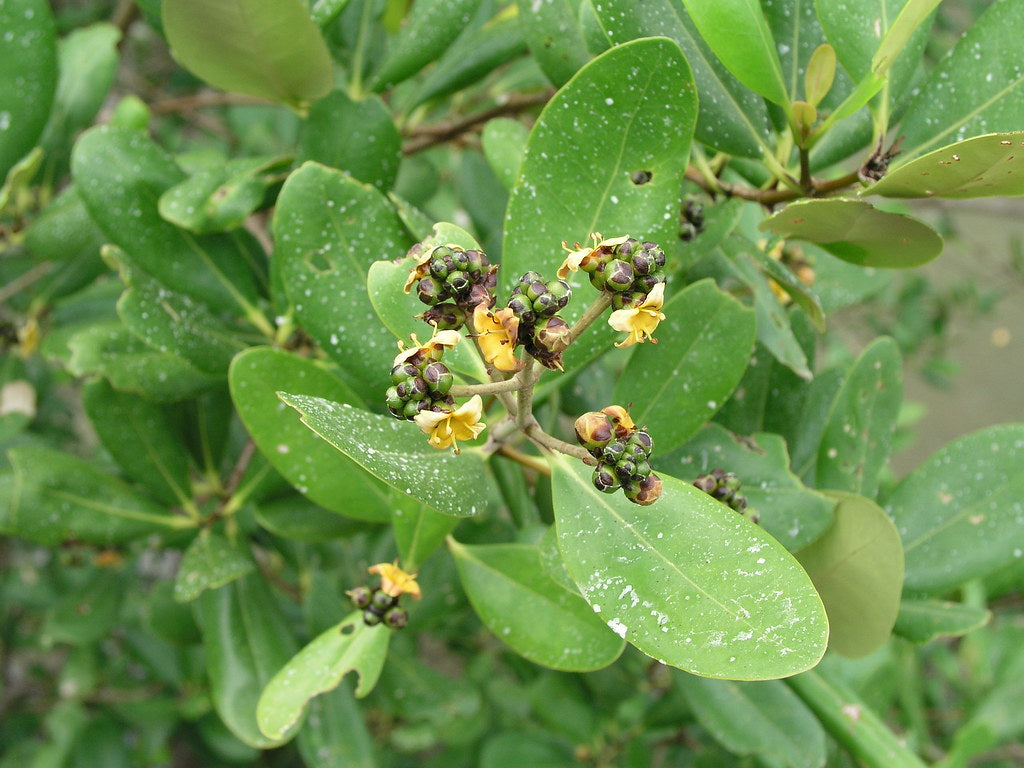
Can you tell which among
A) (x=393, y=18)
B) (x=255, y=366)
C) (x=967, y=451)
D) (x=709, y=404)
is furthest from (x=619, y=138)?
(x=393, y=18)

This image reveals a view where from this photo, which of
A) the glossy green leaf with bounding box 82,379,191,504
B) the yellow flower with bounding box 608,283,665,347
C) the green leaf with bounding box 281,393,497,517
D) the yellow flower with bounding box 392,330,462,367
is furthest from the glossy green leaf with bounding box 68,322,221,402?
the yellow flower with bounding box 608,283,665,347

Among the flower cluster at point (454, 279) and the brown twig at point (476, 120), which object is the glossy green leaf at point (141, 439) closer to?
the brown twig at point (476, 120)

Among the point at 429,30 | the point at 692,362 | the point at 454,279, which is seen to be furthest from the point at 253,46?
the point at 692,362

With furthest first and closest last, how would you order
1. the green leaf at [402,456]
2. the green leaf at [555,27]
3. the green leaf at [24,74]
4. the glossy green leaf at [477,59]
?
the glossy green leaf at [477,59] → the green leaf at [24,74] → the green leaf at [555,27] → the green leaf at [402,456]

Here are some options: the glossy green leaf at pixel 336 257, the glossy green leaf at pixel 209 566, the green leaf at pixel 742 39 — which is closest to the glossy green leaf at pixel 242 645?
the glossy green leaf at pixel 209 566

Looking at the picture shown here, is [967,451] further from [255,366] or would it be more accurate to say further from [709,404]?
[255,366]

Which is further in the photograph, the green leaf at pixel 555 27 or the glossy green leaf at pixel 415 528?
the green leaf at pixel 555 27

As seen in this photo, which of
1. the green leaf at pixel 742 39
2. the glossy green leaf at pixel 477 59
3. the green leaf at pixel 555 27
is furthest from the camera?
the glossy green leaf at pixel 477 59

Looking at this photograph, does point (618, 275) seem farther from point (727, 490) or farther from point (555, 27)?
point (555, 27)
